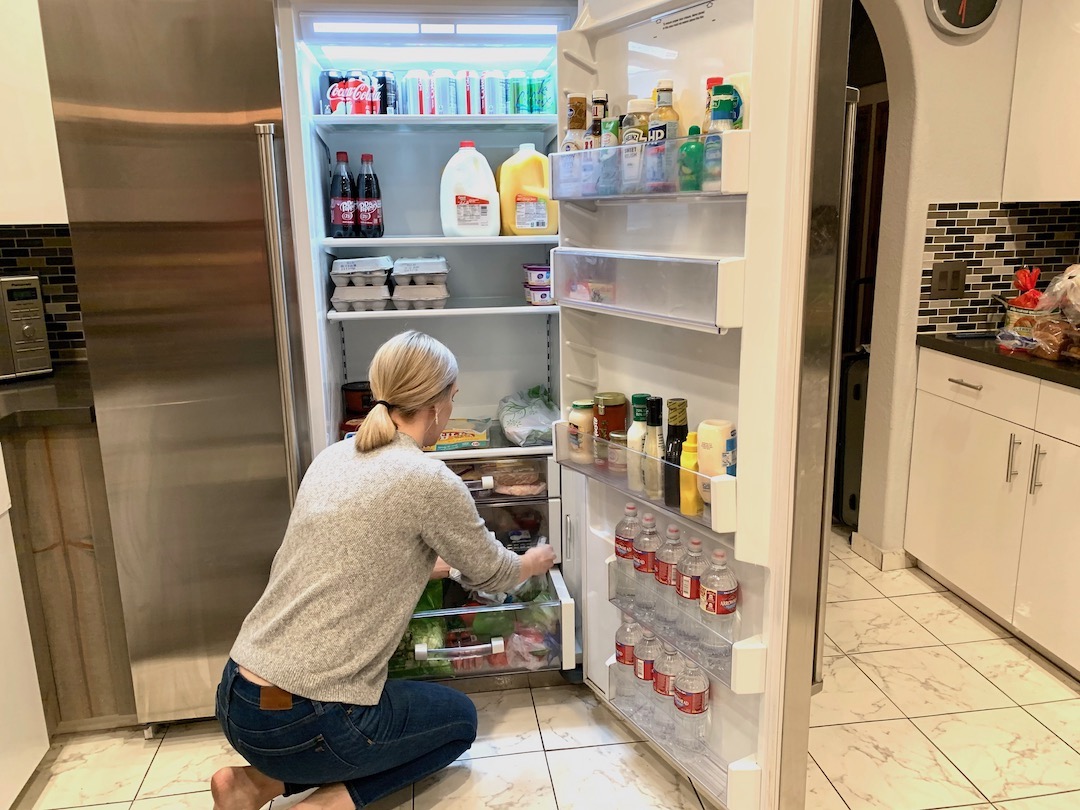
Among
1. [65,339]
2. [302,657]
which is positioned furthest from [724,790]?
[65,339]

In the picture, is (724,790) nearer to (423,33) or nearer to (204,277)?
(204,277)

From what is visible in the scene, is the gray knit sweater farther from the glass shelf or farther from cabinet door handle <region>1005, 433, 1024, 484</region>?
cabinet door handle <region>1005, 433, 1024, 484</region>

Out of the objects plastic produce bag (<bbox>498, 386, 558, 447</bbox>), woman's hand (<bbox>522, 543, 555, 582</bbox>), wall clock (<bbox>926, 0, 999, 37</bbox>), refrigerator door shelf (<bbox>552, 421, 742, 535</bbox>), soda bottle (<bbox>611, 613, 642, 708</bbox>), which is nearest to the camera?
refrigerator door shelf (<bbox>552, 421, 742, 535</bbox>)

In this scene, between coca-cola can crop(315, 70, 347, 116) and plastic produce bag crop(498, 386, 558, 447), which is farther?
plastic produce bag crop(498, 386, 558, 447)

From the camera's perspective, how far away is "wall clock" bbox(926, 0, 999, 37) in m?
2.61

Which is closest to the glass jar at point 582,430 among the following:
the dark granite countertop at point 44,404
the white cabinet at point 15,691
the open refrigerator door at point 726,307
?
the open refrigerator door at point 726,307

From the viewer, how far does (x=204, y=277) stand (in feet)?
6.51

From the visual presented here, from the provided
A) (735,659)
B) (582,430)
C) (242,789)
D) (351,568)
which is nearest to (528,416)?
(582,430)

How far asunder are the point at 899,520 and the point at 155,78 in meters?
2.82

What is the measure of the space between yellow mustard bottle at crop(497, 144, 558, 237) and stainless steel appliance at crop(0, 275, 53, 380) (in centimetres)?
138

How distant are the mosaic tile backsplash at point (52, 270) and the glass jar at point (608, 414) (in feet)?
5.65

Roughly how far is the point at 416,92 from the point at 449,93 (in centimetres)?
10

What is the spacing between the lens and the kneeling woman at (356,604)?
5.51 ft

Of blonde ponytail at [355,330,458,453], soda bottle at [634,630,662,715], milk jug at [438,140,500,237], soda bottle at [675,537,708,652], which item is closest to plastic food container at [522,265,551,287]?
milk jug at [438,140,500,237]
